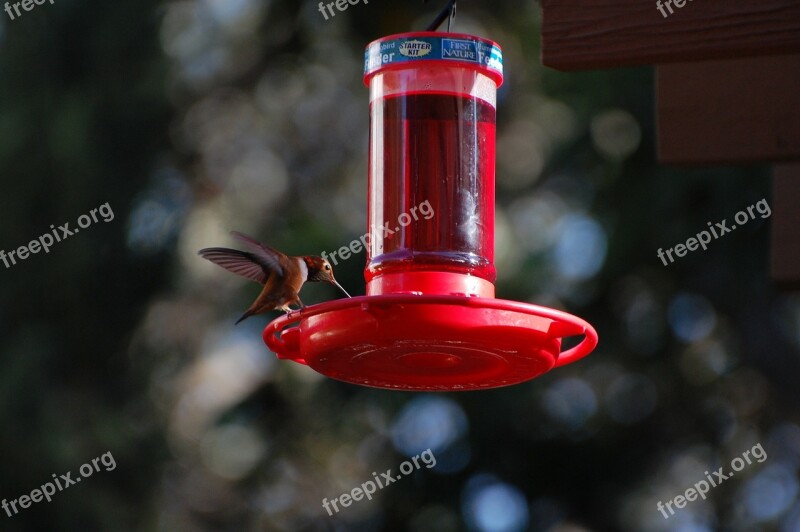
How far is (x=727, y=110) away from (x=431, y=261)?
2.84 ft

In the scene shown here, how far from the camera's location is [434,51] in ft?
11.1

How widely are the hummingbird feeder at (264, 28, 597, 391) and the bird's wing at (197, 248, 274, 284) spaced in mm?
345

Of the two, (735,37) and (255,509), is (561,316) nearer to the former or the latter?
(735,37)

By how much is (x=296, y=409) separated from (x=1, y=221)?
1.98 metres

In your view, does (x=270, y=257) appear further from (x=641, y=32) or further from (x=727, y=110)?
(x=641, y=32)

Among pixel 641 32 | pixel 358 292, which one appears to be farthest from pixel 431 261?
pixel 358 292

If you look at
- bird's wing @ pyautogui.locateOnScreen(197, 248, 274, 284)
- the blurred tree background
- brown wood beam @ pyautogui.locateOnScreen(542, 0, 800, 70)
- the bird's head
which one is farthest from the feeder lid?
the blurred tree background

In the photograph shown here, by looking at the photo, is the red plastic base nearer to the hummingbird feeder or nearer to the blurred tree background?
the hummingbird feeder

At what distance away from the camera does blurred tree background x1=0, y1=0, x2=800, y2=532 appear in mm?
7863

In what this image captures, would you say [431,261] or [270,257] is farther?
[270,257]

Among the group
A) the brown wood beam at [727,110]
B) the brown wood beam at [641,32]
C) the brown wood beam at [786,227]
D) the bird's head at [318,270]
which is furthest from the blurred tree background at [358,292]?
the brown wood beam at [641,32]

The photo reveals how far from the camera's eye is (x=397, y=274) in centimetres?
Result: 355

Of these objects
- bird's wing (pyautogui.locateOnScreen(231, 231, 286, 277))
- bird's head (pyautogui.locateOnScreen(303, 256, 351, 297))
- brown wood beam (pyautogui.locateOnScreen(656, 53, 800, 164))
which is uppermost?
bird's wing (pyautogui.locateOnScreen(231, 231, 286, 277))

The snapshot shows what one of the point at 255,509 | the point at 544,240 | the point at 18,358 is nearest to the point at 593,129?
the point at 544,240
